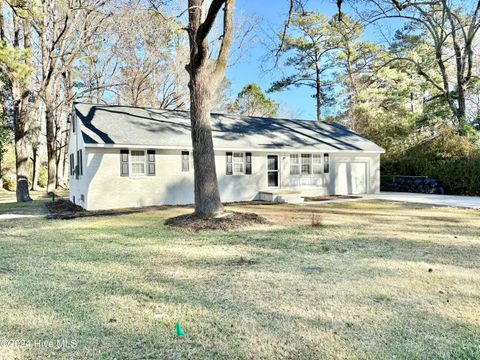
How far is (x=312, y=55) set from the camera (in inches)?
1133

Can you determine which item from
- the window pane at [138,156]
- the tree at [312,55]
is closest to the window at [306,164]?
the window pane at [138,156]

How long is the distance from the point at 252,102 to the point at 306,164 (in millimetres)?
15251

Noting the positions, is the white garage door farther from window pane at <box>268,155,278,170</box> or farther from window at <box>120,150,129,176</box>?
window at <box>120,150,129,176</box>

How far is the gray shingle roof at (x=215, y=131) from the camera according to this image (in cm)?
1358

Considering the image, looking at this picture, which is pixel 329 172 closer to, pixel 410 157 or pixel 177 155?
pixel 410 157

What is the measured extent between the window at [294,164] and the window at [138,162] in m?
7.10

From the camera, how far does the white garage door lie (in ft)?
59.1

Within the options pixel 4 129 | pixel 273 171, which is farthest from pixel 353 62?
pixel 4 129

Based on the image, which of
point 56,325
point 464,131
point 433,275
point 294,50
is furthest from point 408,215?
point 294,50

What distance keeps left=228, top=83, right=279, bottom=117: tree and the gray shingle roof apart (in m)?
10.9

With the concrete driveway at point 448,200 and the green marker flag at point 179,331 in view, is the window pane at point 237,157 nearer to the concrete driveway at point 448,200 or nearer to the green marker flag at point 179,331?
the concrete driveway at point 448,200

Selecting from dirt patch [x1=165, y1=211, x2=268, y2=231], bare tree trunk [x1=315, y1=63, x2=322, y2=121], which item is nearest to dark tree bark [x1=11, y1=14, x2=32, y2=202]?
dirt patch [x1=165, y1=211, x2=268, y2=231]

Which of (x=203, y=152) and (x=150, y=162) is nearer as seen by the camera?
(x=203, y=152)

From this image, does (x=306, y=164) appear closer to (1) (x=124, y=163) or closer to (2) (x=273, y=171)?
(2) (x=273, y=171)
